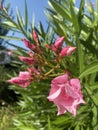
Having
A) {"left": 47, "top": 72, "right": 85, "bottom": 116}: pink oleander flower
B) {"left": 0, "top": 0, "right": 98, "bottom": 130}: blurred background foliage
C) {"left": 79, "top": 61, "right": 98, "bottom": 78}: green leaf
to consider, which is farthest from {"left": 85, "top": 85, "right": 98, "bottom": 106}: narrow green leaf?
{"left": 47, "top": 72, "right": 85, "bottom": 116}: pink oleander flower

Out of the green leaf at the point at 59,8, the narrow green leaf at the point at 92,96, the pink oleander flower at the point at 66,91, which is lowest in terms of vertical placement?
the narrow green leaf at the point at 92,96

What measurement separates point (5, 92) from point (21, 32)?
683 cm

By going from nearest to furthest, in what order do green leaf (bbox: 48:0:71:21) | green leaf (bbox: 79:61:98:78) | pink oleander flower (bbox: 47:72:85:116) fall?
pink oleander flower (bbox: 47:72:85:116) → green leaf (bbox: 79:61:98:78) → green leaf (bbox: 48:0:71:21)

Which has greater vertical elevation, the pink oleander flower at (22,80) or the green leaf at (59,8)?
the green leaf at (59,8)

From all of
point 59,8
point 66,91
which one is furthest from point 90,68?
point 59,8

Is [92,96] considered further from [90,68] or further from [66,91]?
[66,91]

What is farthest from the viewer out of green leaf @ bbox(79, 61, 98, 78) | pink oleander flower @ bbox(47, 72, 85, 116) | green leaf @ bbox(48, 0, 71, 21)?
green leaf @ bbox(48, 0, 71, 21)

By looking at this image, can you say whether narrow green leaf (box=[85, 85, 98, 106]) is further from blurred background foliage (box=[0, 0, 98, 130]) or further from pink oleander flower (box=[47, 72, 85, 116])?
pink oleander flower (box=[47, 72, 85, 116])

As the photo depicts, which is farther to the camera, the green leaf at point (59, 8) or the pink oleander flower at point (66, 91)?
the green leaf at point (59, 8)

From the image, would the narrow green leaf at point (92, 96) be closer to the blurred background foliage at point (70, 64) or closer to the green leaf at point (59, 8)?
the blurred background foliage at point (70, 64)

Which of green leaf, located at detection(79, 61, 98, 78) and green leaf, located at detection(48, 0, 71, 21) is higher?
green leaf, located at detection(48, 0, 71, 21)

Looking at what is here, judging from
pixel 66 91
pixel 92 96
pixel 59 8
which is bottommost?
pixel 92 96

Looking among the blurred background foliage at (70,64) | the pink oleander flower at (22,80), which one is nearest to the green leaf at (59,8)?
the blurred background foliage at (70,64)

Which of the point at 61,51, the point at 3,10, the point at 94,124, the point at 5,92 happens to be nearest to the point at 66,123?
the point at 94,124
